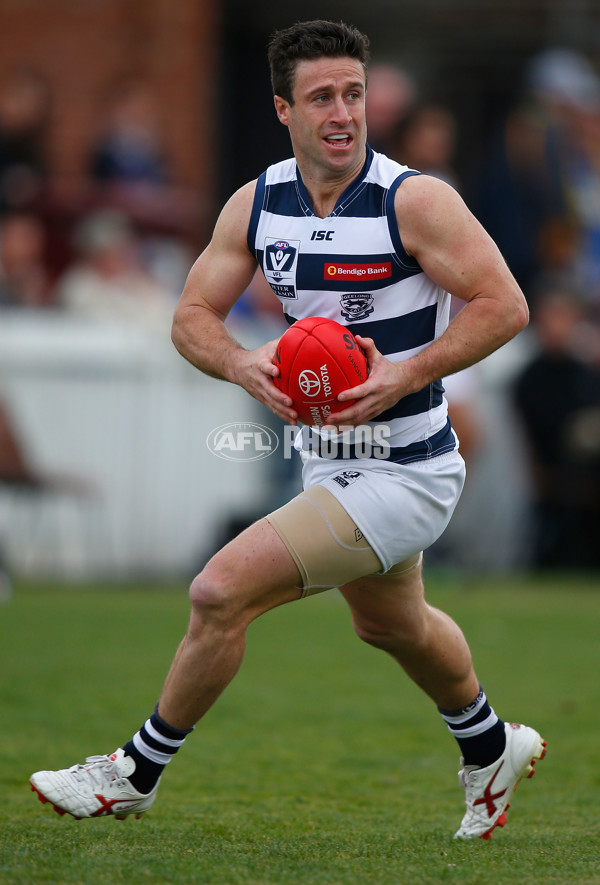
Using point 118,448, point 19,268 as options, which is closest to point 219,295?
point 118,448

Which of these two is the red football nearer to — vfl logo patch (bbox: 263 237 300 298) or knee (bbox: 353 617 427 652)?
vfl logo patch (bbox: 263 237 300 298)

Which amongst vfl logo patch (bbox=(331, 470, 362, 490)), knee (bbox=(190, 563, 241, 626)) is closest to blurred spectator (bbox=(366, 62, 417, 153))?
vfl logo patch (bbox=(331, 470, 362, 490))

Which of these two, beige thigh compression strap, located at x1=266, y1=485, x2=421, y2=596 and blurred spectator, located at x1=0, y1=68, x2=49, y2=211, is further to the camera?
blurred spectator, located at x1=0, y1=68, x2=49, y2=211

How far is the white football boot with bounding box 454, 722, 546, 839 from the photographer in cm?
460

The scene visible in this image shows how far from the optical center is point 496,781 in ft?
15.3

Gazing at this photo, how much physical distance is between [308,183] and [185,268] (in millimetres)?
9176

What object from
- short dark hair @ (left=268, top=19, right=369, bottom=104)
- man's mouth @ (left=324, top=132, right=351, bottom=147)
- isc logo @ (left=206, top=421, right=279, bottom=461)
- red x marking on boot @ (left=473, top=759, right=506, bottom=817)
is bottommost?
red x marking on boot @ (left=473, top=759, right=506, bottom=817)

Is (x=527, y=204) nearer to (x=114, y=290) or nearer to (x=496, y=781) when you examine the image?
(x=114, y=290)

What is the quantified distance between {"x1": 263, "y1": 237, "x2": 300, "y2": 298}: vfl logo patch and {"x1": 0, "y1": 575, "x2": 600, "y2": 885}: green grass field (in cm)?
190

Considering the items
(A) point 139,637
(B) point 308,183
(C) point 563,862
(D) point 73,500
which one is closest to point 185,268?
(D) point 73,500

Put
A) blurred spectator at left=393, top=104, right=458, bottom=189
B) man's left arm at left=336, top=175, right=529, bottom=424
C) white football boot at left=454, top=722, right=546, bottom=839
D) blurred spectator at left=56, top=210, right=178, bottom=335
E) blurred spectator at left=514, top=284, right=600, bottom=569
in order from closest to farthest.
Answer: man's left arm at left=336, top=175, right=529, bottom=424 < white football boot at left=454, top=722, right=546, bottom=839 < blurred spectator at left=393, top=104, right=458, bottom=189 < blurred spectator at left=514, top=284, right=600, bottom=569 < blurred spectator at left=56, top=210, right=178, bottom=335

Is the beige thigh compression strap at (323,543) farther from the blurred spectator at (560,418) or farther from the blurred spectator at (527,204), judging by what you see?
the blurred spectator at (527,204)

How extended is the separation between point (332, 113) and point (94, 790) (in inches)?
95.4

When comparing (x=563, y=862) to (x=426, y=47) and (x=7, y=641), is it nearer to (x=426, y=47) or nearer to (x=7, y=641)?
(x=7, y=641)
